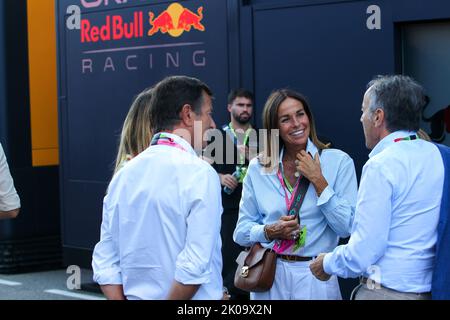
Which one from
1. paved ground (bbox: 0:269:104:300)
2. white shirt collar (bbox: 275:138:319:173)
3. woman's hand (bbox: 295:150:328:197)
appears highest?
white shirt collar (bbox: 275:138:319:173)

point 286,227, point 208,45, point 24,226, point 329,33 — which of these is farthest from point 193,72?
point 286,227

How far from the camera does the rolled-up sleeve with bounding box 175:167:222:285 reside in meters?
3.27

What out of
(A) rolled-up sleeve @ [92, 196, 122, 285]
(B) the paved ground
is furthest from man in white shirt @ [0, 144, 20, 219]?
(B) the paved ground

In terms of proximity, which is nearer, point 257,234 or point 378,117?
point 378,117

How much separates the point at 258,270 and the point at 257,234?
189 mm

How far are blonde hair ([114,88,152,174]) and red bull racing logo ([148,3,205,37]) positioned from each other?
355 centimetres

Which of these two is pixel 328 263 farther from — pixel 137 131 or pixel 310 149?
pixel 137 131

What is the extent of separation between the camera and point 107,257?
3564 millimetres

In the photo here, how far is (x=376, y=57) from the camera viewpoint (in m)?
6.75

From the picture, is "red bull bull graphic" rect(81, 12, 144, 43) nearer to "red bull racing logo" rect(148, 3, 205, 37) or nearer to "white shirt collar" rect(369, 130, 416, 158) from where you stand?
"red bull racing logo" rect(148, 3, 205, 37)

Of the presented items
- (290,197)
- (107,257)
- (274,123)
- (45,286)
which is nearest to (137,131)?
(274,123)

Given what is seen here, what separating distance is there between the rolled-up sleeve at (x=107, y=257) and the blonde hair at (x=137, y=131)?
0.99 metres

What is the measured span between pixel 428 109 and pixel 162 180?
3764 mm
